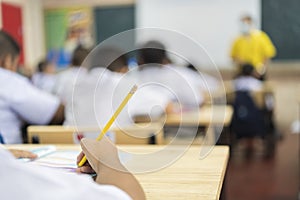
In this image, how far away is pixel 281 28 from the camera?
5379 mm

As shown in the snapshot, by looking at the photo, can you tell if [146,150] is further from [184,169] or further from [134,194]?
[134,194]

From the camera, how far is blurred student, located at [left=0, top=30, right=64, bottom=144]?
5.43 feet

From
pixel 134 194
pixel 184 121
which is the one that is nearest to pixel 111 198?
pixel 134 194

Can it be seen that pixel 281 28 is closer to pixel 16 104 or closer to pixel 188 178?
pixel 16 104

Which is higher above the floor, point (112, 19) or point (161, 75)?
point (161, 75)

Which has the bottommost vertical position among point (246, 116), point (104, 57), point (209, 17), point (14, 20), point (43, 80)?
point (246, 116)

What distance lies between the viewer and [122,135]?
58.9 inches

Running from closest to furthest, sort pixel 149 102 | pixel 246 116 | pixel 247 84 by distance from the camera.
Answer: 1. pixel 149 102
2. pixel 246 116
3. pixel 247 84

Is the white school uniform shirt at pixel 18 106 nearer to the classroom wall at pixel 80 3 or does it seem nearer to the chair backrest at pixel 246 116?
the chair backrest at pixel 246 116

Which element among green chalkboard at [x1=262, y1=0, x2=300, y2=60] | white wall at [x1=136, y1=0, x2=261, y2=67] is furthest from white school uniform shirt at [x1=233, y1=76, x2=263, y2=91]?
white wall at [x1=136, y1=0, x2=261, y2=67]

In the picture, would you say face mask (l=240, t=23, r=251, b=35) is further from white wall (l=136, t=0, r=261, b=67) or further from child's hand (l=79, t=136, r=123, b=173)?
child's hand (l=79, t=136, r=123, b=173)

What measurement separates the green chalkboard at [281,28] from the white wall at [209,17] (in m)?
0.13

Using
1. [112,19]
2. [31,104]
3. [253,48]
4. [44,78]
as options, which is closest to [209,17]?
[253,48]

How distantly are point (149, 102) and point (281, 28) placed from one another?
4096 mm
